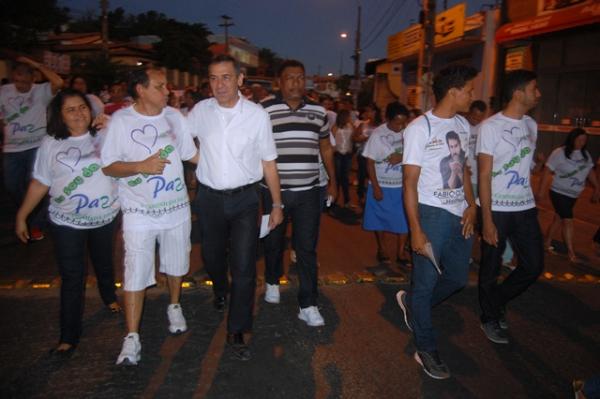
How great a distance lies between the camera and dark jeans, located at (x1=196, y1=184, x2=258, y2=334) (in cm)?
388

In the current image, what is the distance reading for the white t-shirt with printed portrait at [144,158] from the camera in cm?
358

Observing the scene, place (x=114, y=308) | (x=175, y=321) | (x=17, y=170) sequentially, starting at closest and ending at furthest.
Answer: (x=175, y=321) < (x=114, y=308) < (x=17, y=170)

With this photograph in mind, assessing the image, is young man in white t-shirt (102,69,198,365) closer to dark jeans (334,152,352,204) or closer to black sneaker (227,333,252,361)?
black sneaker (227,333,252,361)

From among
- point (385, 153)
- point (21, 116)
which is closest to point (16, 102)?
point (21, 116)

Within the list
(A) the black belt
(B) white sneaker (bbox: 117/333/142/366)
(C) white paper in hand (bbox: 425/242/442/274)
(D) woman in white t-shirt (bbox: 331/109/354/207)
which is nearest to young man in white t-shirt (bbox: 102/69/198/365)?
(B) white sneaker (bbox: 117/333/142/366)

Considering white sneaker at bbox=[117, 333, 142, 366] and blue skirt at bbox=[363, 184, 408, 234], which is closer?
white sneaker at bbox=[117, 333, 142, 366]

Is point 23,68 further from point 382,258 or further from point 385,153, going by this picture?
point 382,258

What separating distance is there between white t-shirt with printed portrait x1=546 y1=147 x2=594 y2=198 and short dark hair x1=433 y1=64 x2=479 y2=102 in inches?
142

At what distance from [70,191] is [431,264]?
268 centimetres

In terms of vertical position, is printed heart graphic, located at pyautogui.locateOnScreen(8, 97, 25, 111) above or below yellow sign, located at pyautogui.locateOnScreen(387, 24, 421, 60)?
below

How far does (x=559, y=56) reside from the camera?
14.6 metres

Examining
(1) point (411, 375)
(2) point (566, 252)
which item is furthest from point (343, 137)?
(1) point (411, 375)

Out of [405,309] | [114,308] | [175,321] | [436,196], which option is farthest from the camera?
[114,308]

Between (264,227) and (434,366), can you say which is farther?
(264,227)
